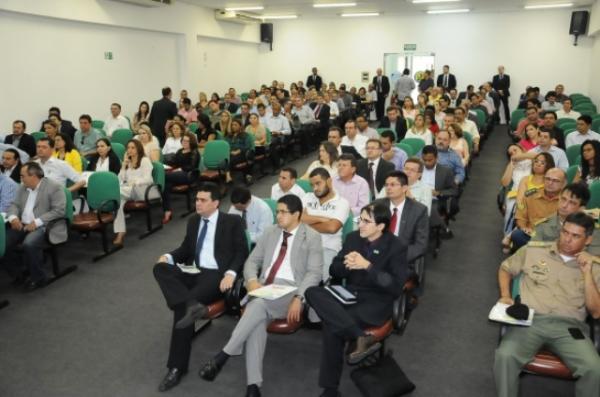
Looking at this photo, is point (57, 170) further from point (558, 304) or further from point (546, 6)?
point (546, 6)

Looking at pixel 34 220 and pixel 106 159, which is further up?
pixel 106 159

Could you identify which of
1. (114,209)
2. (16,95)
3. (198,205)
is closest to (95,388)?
(198,205)

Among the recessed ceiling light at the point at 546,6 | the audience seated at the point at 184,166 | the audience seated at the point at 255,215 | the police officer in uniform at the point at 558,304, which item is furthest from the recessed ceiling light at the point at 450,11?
the police officer in uniform at the point at 558,304

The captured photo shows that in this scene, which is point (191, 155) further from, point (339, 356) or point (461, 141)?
point (339, 356)

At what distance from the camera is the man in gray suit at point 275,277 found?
10.0 ft

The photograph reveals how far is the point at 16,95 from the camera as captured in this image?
8828 millimetres

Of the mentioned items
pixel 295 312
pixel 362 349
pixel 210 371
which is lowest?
pixel 210 371

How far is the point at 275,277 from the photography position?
3.45m

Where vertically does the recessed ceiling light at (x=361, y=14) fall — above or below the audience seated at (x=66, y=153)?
above

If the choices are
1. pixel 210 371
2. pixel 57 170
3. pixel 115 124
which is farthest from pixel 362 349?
pixel 115 124

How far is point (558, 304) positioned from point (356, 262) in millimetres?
1221

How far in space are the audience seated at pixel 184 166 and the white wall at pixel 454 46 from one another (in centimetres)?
1056

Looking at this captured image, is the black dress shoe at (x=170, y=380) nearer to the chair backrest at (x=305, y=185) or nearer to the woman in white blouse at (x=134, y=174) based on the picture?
the chair backrest at (x=305, y=185)

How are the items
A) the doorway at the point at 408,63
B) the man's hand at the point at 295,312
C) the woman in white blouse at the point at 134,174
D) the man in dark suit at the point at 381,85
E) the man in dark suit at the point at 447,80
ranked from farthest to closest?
the doorway at the point at 408,63 < the man in dark suit at the point at 381,85 < the man in dark suit at the point at 447,80 < the woman in white blouse at the point at 134,174 < the man's hand at the point at 295,312
